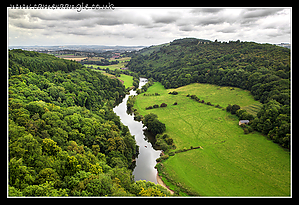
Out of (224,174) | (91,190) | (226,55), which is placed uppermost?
(226,55)

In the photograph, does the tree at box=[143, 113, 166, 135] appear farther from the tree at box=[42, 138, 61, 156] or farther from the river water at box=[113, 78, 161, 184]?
the tree at box=[42, 138, 61, 156]

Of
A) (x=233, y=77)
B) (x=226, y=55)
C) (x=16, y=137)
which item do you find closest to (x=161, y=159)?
(x=16, y=137)

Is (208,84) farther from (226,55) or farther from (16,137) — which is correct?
(16,137)

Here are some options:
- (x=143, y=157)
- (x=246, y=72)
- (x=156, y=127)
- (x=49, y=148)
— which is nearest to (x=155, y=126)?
(x=156, y=127)

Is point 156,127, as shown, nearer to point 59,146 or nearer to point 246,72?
point 59,146

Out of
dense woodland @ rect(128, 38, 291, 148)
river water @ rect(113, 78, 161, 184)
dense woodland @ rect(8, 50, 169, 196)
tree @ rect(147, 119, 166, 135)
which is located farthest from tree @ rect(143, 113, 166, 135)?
dense woodland @ rect(128, 38, 291, 148)

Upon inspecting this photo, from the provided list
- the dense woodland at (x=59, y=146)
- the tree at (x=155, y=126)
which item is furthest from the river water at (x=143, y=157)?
the tree at (x=155, y=126)
